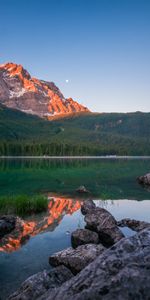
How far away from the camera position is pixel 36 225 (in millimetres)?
24984

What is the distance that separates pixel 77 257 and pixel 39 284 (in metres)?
4.38

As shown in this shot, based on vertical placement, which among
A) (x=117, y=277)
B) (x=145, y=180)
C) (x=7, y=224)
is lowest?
(x=145, y=180)

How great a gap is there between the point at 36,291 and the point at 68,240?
37.1 ft

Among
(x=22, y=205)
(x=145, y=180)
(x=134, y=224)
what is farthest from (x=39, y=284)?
(x=145, y=180)

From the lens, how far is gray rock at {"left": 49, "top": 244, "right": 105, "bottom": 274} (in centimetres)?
1386

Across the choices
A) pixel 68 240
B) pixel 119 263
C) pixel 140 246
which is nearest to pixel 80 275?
pixel 119 263

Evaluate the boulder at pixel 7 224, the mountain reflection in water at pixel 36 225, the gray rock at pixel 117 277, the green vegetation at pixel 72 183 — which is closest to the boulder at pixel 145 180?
the green vegetation at pixel 72 183

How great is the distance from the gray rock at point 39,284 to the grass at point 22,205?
57.9ft

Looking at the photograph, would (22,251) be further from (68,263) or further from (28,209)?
(28,209)

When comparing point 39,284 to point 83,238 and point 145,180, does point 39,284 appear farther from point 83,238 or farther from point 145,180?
point 145,180

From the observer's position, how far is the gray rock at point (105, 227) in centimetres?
1976

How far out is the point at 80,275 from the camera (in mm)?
6180

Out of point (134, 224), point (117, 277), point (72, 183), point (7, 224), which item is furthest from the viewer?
point (72, 183)

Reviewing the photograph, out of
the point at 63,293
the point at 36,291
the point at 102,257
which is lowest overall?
the point at 36,291
